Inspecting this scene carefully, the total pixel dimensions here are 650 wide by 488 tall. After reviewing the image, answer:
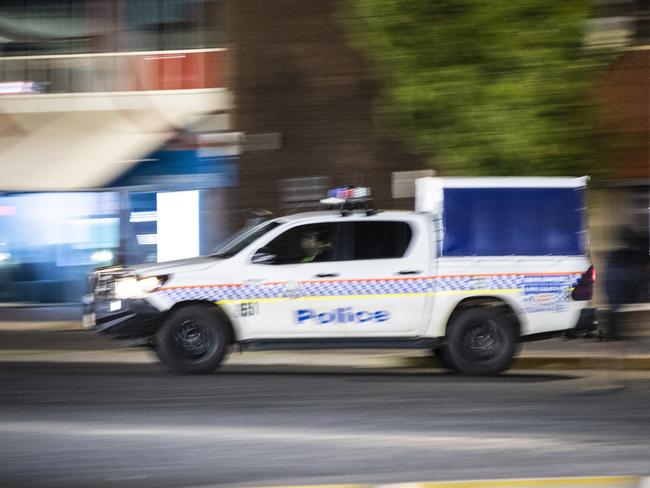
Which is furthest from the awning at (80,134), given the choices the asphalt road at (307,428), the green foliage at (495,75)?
the asphalt road at (307,428)

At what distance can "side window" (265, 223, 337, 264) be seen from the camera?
1347 centimetres

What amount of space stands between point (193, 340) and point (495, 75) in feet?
17.6

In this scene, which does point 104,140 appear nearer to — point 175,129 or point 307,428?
point 175,129

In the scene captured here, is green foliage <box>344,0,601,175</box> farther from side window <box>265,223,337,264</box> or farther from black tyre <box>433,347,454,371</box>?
side window <box>265,223,337,264</box>

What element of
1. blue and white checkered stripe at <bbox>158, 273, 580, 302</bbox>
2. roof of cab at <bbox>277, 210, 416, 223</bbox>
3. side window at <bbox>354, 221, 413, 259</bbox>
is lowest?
blue and white checkered stripe at <bbox>158, 273, 580, 302</bbox>

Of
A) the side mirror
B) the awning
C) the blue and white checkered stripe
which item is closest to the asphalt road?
the blue and white checkered stripe

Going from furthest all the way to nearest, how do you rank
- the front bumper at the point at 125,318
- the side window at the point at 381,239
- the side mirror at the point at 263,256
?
1. the side window at the point at 381,239
2. the side mirror at the point at 263,256
3. the front bumper at the point at 125,318

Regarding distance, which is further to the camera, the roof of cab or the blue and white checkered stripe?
the roof of cab

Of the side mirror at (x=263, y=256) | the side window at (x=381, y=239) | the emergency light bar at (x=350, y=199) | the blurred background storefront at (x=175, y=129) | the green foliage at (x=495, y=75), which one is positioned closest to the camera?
the side mirror at (x=263, y=256)

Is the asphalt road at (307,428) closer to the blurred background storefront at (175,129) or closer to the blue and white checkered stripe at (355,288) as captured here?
the blue and white checkered stripe at (355,288)

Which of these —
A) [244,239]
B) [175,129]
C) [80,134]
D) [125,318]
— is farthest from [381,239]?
[80,134]

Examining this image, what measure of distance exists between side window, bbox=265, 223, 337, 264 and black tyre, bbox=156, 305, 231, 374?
912 mm

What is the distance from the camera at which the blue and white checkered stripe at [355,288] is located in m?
13.3

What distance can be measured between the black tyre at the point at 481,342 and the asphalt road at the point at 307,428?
0.25 meters
